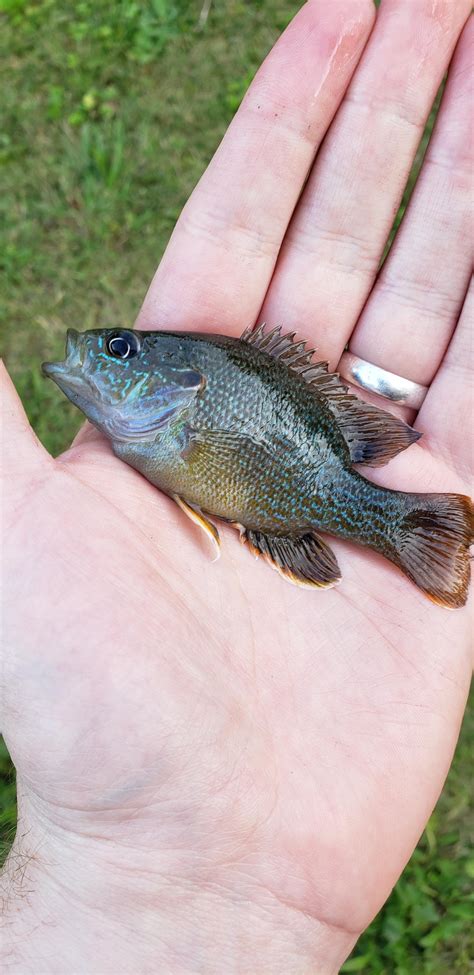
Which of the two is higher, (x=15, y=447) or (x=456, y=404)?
(x=456, y=404)

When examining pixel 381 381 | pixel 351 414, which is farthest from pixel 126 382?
pixel 381 381

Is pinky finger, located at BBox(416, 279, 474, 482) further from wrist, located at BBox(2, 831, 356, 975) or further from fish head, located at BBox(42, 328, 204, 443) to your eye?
wrist, located at BBox(2, 831, 356, 975)

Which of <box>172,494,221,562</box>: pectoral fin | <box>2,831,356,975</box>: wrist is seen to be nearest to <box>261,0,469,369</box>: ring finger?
<box>172,494,221,562</box>: pectoral fin

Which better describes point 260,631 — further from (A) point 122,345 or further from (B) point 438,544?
(A) point 122,345

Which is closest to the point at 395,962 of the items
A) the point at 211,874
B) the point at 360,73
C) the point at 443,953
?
the point at 443,953

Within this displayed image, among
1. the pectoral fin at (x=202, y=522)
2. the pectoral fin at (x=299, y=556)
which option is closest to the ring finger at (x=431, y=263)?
the pectoral fin at (x=299, y=556)

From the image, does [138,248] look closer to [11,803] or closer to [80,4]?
[80,4]
